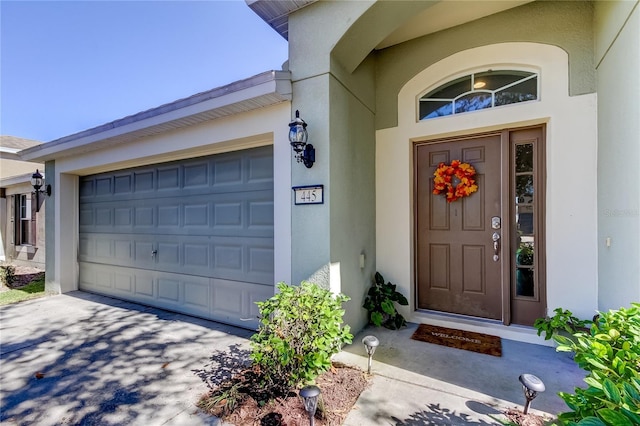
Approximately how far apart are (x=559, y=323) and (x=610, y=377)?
200 cm

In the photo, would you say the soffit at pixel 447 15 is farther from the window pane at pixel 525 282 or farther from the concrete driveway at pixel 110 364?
the concrete driveway at pixel 110 364

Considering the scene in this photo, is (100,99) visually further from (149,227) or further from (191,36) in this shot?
(149,227)

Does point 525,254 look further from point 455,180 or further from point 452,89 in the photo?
point 452,89

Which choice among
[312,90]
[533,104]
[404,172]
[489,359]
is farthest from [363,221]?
[533,104]

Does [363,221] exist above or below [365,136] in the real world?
below

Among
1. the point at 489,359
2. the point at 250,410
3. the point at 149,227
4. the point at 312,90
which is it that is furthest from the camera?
the point at 149,227

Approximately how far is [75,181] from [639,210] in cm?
841

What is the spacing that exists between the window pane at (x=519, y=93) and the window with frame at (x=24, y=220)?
1198 cm

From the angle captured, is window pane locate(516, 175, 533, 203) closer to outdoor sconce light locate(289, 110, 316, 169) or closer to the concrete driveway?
outdoor sconce light locate(289, 110, 316, 169)

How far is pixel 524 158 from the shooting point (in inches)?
128

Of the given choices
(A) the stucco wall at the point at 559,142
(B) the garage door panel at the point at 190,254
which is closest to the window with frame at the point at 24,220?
(B) the garage door panel at the point at 190,254

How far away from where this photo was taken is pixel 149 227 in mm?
→ 4738

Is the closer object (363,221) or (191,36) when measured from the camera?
(363,221)

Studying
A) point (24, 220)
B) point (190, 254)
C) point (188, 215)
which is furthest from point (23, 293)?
point (24, 220)
